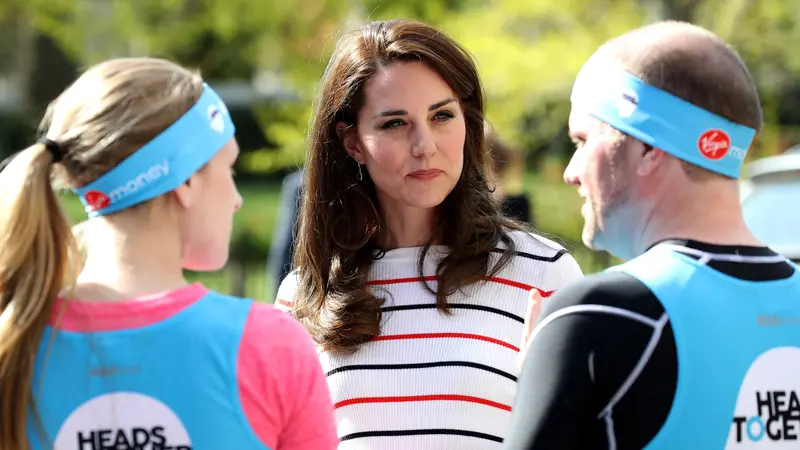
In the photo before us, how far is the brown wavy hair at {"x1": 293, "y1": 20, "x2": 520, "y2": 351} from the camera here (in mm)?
3139

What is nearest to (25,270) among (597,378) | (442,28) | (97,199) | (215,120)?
(97,199)

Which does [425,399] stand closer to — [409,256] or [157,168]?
[409,256]

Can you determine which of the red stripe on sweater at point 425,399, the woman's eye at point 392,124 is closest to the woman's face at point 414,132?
the woman's eye at point 392,124

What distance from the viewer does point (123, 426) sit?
2066 millimetres

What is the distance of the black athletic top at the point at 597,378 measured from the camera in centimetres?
196

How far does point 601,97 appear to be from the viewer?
88.0 inches

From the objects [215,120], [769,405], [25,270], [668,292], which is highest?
[215,120]

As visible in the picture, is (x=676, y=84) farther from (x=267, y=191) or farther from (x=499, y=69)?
(x=267, y=191)

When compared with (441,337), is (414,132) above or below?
above

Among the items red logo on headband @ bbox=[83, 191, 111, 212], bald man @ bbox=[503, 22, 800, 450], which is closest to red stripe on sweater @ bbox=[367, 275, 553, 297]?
bald man @ bbox=[503, 22, 800, 450]

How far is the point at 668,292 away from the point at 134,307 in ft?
3.38

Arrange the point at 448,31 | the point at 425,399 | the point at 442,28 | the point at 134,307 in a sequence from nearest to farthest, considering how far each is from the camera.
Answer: the point at 134,307 → the point at 425,399 → the point at 448,31 → the point at 442,28

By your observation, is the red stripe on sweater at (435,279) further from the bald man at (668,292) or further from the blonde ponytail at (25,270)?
the blonde ponytail at (25,270)

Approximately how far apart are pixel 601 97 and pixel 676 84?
17 cm
